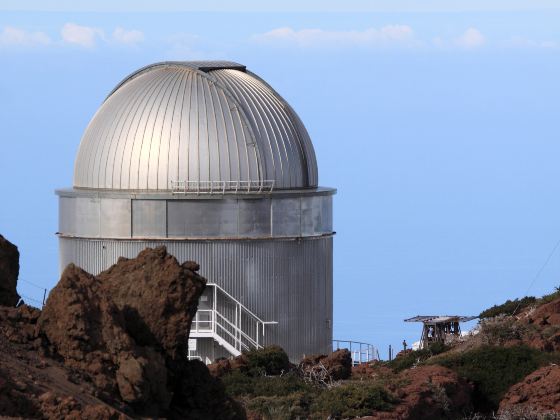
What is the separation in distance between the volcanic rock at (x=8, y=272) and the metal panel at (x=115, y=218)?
18465 millimetres

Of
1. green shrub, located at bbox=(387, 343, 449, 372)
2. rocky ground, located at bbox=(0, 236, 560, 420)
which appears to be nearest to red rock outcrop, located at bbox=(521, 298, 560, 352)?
green shrub, located at bbox=(387, 343, 449, 372)

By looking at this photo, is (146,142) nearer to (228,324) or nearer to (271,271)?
(271,271)

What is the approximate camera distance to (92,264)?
135 ft

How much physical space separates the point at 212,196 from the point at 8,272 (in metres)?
18.6

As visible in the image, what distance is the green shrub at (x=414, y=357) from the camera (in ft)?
120

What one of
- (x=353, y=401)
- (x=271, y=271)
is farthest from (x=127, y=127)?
(x=353, y=401)

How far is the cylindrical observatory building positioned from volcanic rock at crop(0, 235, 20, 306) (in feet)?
58.1

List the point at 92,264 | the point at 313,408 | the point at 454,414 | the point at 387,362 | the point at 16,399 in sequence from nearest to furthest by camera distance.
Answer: the point at 16,399, the point at 313,408, the point at 454,414, the point at 387,362, the point at 92,264

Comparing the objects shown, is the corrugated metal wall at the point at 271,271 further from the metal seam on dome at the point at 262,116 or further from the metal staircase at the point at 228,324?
the metal seam on dome at the point at 262,116

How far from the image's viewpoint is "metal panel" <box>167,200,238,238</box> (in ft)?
131

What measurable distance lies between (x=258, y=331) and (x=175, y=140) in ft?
16.7

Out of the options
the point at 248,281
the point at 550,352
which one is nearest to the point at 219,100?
the point at 248,281

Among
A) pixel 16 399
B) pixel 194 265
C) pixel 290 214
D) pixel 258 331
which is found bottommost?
pixel 16 399

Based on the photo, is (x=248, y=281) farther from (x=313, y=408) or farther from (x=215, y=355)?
(x=313, y=408)
